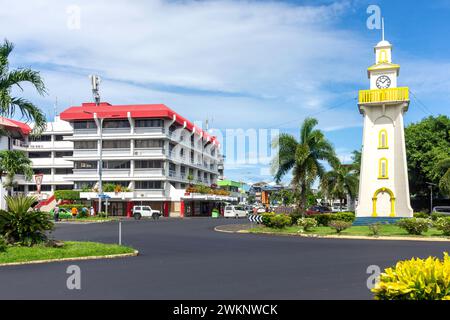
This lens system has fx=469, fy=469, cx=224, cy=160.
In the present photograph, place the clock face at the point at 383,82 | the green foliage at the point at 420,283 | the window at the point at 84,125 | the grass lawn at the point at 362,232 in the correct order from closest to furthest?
the green foliage at the point at 420,283
the grass lawn at the point at 362,232
the clock face at the point at 383,82
the window at the point at 84,125

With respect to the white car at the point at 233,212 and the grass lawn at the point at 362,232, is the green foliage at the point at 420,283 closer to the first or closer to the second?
the grass lawn at the point at 362,232

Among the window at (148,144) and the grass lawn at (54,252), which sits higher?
the window at (148,144)

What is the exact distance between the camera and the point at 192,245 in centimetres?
2048

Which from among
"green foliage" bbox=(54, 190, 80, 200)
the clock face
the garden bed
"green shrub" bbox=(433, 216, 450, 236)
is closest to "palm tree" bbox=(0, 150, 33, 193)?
the garden bed

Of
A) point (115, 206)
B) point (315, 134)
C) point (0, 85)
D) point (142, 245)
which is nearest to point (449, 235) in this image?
point (315, 134)

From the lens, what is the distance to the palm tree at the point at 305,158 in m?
34.4

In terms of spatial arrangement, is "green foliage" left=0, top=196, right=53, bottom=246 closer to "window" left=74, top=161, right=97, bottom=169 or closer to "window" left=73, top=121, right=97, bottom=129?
"window" left=74, top=161, right=97, bottom=169

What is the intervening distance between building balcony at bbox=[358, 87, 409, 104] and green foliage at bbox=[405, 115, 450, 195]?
63.5 feet

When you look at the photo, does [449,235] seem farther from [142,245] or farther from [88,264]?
[88,264]

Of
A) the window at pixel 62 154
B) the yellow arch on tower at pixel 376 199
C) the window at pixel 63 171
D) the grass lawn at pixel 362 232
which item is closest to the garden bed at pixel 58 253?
the grass lawn at pixel 362 232

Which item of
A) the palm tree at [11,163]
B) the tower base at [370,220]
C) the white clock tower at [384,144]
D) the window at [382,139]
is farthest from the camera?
the window at [382,139]

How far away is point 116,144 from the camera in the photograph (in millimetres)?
63156

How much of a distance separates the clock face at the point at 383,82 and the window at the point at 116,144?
1449 inches
